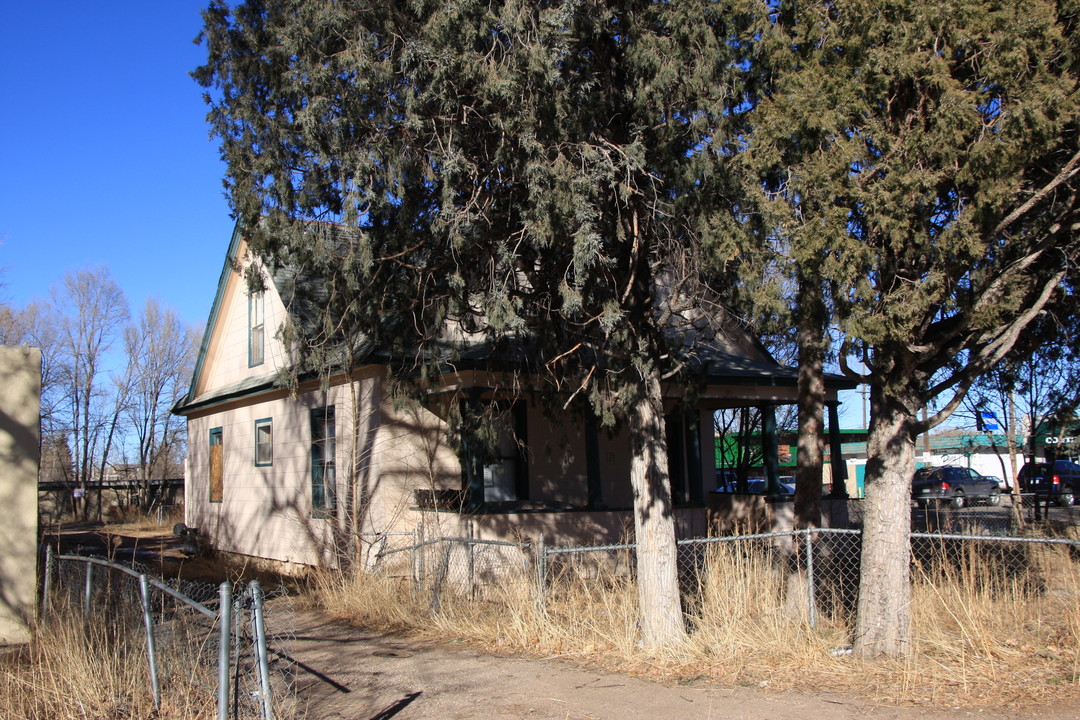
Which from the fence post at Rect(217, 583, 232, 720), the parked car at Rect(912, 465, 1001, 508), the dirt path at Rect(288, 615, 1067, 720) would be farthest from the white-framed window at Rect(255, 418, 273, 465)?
the parked car at Rect(912, 465, 1001, 508)

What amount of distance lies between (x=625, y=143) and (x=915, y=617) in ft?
16.9

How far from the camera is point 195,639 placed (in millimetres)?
6500

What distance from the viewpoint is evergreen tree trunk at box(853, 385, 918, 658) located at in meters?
6.93

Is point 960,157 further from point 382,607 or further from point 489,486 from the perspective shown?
point 489,486

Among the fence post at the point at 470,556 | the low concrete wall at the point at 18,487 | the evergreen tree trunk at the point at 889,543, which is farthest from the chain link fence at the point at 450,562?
the low concrete wall at the point at 18,487

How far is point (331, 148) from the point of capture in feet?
23.4

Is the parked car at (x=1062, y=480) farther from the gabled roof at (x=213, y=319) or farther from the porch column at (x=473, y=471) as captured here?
the gabled roof at (x=213, y=319)

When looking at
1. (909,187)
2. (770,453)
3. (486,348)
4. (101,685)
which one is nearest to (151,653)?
(101,685)

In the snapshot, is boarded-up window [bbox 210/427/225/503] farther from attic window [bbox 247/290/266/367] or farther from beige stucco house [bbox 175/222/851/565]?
attic window [bbox 247/290/266/367]

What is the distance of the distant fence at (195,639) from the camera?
487 cm

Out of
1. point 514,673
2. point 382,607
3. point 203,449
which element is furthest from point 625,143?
point 203,449

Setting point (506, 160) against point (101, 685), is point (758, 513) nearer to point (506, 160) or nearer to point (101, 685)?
point (506, 160)

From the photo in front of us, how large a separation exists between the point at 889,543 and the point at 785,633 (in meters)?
1.17

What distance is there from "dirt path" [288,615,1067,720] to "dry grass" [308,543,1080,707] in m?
0.26
